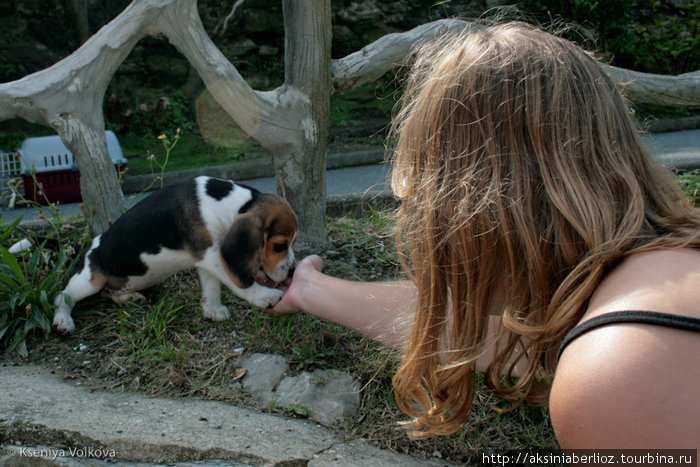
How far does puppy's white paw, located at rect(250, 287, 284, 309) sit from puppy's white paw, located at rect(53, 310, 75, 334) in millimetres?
1039

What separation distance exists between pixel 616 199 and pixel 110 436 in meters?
2.07

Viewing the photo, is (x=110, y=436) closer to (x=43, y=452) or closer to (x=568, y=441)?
(x=43, y=452)

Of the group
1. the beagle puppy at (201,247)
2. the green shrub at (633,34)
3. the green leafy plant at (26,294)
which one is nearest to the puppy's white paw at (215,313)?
the beagle puppy at (201,247)

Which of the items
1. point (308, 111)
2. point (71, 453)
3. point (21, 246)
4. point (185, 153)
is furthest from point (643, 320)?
point (185, 153)

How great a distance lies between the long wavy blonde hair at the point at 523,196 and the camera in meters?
1.43

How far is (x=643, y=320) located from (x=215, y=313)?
2.48m

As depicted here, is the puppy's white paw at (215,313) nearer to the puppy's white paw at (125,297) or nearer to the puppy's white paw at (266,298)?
the puppy's white paw at (266,298)

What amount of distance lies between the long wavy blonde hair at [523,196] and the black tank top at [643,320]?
219mm

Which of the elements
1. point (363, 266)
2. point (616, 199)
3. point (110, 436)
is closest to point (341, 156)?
point (363, 266)

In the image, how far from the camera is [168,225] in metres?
3.13

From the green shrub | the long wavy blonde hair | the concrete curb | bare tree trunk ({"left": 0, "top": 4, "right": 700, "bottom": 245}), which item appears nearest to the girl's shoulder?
the long wavy blonde hair

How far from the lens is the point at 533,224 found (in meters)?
1.49

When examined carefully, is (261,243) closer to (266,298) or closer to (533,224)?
(266,298)

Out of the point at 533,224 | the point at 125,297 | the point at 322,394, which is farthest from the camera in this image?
the point at 125,297
